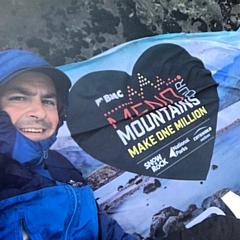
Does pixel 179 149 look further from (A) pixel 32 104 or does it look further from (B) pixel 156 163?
(A) pixel 32 104

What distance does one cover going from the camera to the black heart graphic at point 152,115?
74cm

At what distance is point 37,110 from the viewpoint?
2.28ft

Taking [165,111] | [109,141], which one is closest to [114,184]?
[109,141]

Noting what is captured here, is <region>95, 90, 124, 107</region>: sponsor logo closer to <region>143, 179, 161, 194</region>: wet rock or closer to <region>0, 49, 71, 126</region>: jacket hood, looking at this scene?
<region>0, 49, 71, 126</region>: jacket hood

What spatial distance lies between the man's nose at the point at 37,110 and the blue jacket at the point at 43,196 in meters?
0.04

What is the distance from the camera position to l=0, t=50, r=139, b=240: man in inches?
25.9

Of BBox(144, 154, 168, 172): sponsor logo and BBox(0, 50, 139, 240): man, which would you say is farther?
BBox(144, 154, 168, 172): sponsor logo

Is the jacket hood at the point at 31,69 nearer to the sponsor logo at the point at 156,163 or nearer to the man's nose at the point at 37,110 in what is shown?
the man's nose at the point at 37,110

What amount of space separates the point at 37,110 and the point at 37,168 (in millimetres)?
101

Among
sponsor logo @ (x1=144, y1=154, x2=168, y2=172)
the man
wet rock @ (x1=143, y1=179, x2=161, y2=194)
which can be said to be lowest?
wet rock @ (x1=143, y1=179, x2=161, y2=194)

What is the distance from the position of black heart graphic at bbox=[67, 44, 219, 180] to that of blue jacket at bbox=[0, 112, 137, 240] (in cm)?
7

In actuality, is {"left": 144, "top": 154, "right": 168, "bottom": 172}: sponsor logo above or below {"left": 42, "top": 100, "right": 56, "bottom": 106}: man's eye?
below

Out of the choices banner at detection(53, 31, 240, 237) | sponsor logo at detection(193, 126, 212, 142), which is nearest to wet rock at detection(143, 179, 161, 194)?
banner at detection(53, 31, 240, 237)

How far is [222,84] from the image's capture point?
2.87 feet
